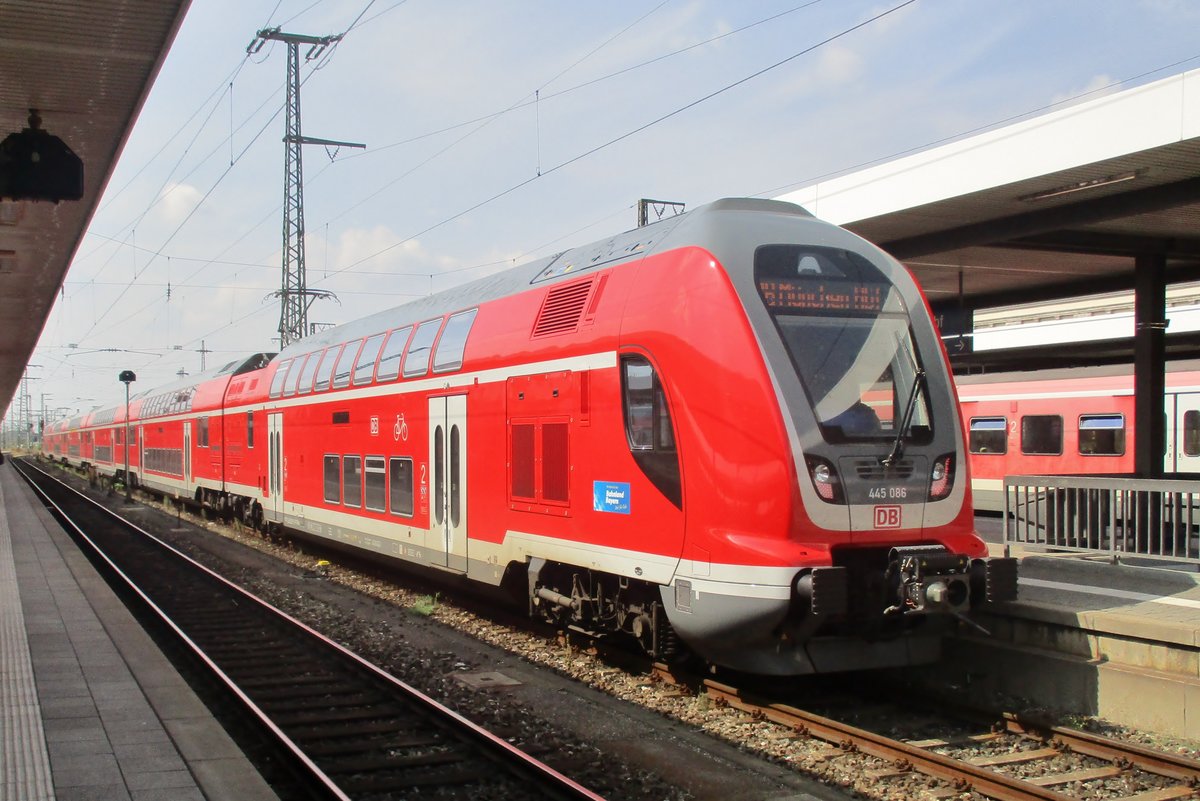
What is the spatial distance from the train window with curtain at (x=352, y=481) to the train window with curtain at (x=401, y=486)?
50.5 inches

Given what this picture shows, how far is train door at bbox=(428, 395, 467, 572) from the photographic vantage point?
418 inches

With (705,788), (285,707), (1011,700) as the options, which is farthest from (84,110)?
(1011,700)

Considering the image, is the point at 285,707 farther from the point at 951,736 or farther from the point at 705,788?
the point at 951,736

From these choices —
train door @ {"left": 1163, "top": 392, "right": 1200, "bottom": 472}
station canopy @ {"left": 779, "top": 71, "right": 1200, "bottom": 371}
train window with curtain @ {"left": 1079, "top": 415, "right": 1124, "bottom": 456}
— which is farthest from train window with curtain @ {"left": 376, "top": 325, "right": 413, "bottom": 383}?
train door @ {"left": 1163, "top": 392, "right": 1200, "bottom": 472}

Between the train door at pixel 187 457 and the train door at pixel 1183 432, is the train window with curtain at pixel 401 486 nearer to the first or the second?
the train door at pixel 1183 432

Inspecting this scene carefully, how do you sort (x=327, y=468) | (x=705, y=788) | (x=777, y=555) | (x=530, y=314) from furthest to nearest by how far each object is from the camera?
1. (x=327, y=468)
2. (x=530, y=314)
3. (x=777, y=555)
4. (x=705, y=788)

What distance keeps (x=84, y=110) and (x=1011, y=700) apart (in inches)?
316

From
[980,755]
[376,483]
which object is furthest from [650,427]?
[376,483]

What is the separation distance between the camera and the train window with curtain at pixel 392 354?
12.6 m

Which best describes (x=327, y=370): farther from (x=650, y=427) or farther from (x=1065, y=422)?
(x=1065, y=422)

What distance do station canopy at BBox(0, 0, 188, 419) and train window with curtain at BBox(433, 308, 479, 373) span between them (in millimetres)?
3633

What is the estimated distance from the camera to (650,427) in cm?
754

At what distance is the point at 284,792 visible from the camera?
6.14 meters

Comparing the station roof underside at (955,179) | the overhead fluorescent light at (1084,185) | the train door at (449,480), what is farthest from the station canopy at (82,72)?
the overhead fluorescent light at (1084,185)
